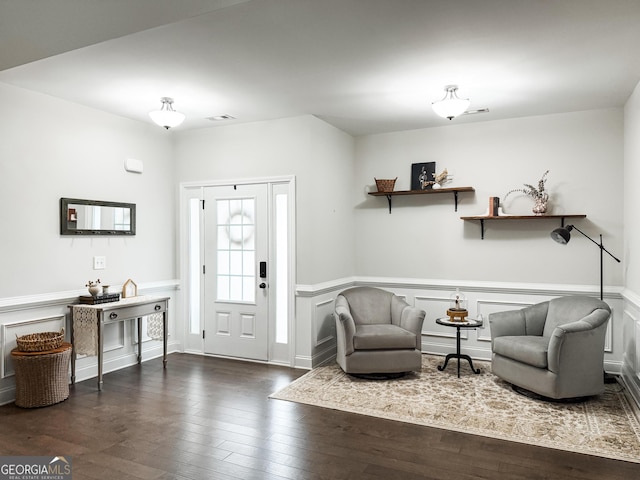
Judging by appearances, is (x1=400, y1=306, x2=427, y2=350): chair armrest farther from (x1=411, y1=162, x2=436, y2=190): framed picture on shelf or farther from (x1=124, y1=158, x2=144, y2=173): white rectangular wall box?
(x1=124, y1=158, x2=144, y2=173): white rectangular wall box

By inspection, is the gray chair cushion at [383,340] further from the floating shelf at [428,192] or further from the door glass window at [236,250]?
the floating shelf at [428,192]

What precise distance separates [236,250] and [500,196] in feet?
9.98

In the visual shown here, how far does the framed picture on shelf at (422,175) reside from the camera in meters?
5.41

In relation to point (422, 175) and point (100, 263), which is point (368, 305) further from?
point (100, 263)

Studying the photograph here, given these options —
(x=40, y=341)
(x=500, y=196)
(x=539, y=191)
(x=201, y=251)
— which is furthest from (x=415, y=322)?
(x=40, y=341)

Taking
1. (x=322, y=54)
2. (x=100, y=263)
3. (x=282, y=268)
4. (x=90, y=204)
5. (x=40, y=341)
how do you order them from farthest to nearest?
(x=282, y=268) < (x=100, y=263) < (x=90, y=204) < (x=40, y=341) < (x=322, y=54)

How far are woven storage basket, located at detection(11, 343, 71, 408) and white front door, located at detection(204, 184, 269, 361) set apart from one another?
6.00 ft

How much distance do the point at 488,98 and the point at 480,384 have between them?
2660mm

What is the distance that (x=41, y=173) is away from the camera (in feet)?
13.4

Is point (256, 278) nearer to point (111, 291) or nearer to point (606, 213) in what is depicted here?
point (111, 291)

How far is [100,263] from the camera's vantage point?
4625 mm
